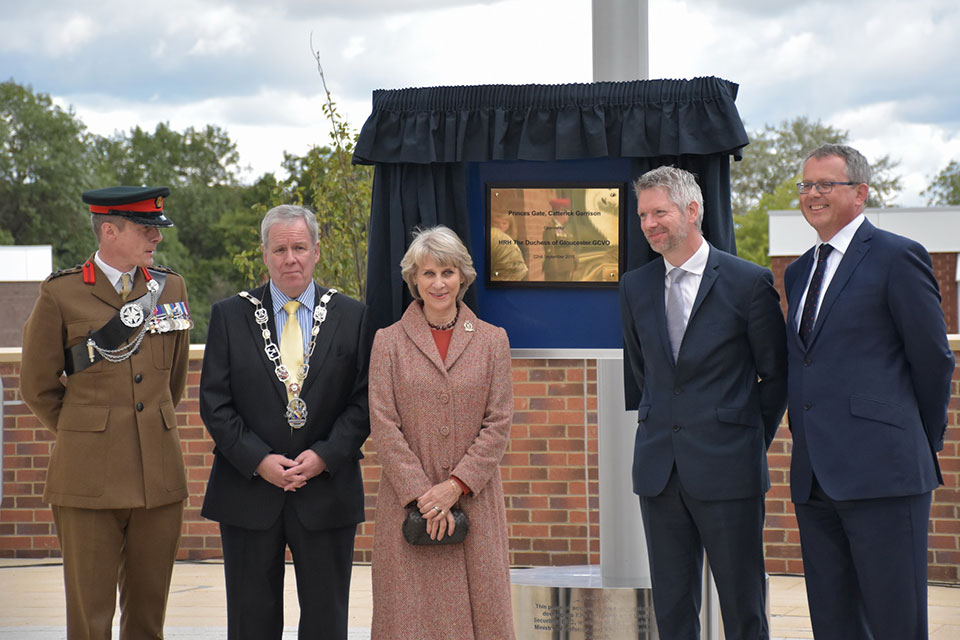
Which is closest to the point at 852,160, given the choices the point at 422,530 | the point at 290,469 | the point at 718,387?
the point at 718,387

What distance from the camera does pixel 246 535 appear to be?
3709 millimetres

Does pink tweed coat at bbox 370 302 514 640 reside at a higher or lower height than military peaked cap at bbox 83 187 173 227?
lower

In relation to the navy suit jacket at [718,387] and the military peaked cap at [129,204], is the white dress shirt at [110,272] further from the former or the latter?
the navy suit jacket at [718,387]

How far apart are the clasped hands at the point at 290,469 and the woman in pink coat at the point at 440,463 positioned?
21 cm

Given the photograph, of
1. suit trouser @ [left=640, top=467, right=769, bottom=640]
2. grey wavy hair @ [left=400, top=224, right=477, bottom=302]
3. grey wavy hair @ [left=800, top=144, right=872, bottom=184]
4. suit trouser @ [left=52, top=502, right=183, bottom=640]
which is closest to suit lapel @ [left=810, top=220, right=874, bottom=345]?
grey wavy hair @ [left=800, top=144, right=872, bottom=184]

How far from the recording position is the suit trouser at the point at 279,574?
3703 mm

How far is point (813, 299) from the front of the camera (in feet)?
11.2

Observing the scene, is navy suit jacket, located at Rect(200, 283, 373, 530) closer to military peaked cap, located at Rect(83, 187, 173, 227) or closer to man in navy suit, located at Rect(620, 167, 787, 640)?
military peaked cap, located at Rect(83, 187, 173, 227)

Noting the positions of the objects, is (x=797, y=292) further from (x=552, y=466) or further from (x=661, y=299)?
(x=552, y=466)

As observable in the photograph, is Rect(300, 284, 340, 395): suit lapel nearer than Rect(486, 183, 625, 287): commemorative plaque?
Yes

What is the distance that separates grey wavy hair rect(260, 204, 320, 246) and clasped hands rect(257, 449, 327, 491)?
703mm

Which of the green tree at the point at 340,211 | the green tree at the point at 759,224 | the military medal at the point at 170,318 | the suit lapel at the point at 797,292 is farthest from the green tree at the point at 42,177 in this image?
the suit lapel at the point at 797,292

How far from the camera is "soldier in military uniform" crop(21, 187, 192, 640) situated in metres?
3.80

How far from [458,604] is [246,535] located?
2.37 feet
